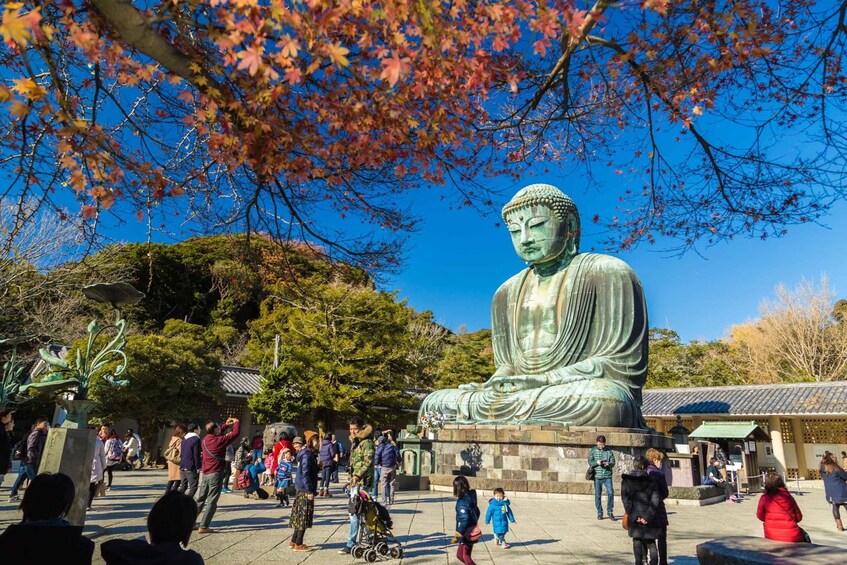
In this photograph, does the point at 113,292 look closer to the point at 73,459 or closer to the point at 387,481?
the point at 73,459

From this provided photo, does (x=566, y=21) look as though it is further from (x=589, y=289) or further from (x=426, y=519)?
(x=589, y=289)

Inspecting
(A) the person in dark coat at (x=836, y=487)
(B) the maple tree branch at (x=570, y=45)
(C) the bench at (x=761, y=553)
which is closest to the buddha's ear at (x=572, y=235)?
(A) the person in dark coat at (x=836, y=487)

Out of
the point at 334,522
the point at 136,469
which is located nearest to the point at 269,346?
the point at 136,469

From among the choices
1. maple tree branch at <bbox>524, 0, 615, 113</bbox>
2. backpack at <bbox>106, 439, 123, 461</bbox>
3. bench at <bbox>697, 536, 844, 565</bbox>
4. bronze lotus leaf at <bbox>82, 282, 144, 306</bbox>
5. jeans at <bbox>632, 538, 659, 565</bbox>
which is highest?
maple tree branch at <bbox>524, 0, 615, 113</bbox>

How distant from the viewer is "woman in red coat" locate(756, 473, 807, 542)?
4.41 metres

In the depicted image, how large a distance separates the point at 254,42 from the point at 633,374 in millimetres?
11037

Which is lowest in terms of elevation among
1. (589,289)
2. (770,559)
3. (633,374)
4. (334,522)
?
(334,522)

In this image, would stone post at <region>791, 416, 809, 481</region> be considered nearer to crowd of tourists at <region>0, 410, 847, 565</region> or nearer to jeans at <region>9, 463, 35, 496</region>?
crowd of tourists at <region>0, 410, 847, 565</region>

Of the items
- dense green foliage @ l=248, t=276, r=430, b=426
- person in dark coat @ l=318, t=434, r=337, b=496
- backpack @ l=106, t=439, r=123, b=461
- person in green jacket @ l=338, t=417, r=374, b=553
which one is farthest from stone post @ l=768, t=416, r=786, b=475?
backpack @ l=106, t=439, r=123, b=461

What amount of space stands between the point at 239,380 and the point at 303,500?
2008 cm

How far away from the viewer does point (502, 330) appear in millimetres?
14508

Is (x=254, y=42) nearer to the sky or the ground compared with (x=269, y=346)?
nearer to the ground

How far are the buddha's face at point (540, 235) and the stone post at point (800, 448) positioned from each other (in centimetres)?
1262

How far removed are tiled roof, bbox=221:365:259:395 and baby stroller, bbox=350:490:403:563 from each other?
18.2 meters
